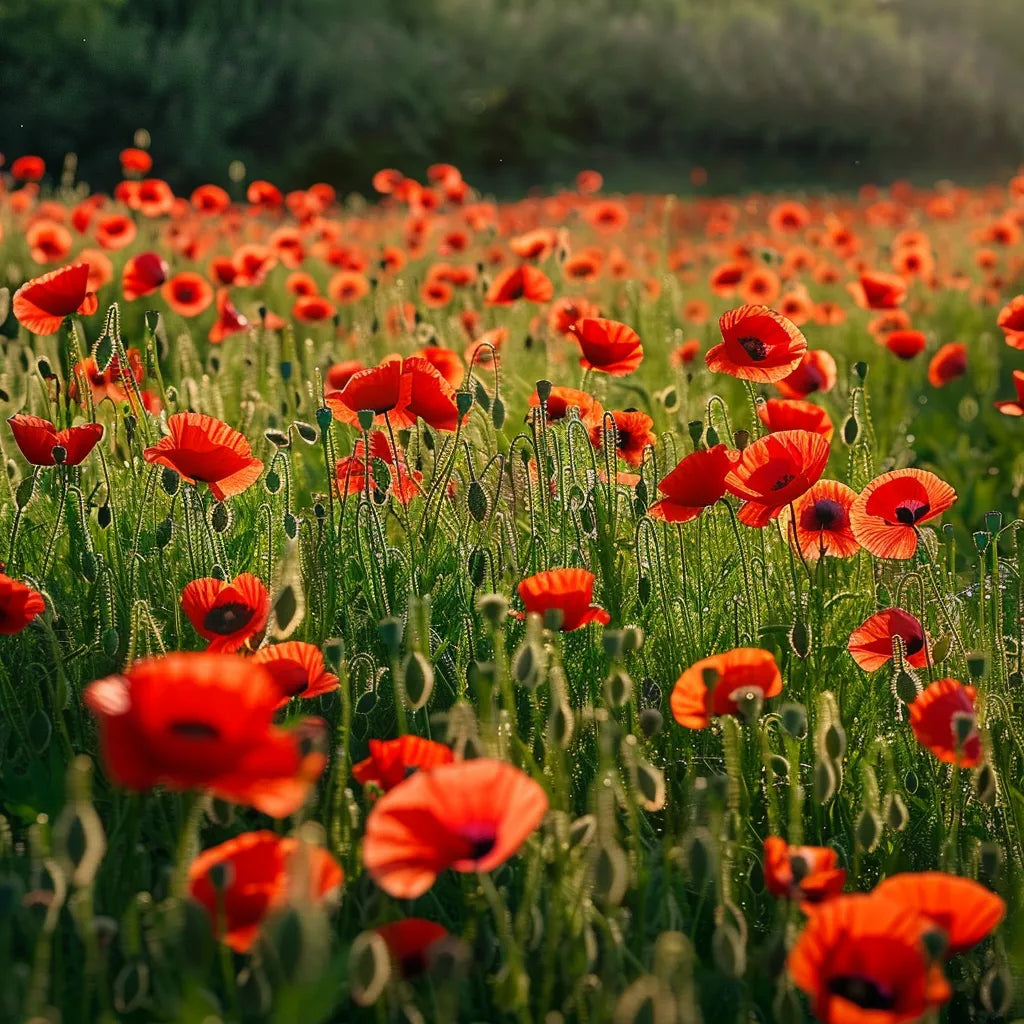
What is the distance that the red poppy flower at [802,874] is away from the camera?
1203 mm

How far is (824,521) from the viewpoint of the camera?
6.07ft

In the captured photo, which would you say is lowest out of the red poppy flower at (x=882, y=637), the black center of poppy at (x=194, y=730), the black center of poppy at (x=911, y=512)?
the red poppy flower at (x=882, y=637)

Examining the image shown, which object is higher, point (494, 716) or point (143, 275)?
point (143, 275)

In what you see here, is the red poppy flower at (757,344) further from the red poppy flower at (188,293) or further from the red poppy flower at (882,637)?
the red poppy flower at (188,293)

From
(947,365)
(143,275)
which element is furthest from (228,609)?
(947,365)

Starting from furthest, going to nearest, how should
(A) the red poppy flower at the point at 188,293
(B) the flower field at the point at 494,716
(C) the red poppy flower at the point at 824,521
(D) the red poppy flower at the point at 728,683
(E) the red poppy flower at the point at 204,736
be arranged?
(A) the red poppy flower at the point at 188,293
(C) the red poppy flower at the point at 824,521
(D) the red poppy flower at the point at 728,683
(B) the flower field at the point at 494,716
(E) the red poppy flower at the point at 204,736

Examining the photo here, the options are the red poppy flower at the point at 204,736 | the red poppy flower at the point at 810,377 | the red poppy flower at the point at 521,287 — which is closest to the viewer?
the red poppy flower at the point at 204,736

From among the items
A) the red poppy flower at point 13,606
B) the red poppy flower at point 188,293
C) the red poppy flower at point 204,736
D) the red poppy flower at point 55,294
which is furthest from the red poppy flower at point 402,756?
the red poppy flower at point 188,293

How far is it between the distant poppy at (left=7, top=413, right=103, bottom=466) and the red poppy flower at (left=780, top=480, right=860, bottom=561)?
102cm

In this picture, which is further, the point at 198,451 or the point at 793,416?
the point at 793,416

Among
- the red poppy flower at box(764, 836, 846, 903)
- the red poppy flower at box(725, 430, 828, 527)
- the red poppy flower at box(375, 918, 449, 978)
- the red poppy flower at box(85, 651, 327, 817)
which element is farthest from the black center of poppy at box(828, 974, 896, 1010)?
the red poppy flower at box(725, 430, 828, 527)

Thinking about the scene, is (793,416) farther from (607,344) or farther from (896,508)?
(896,508)

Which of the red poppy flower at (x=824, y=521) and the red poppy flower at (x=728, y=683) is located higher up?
the red poppy flower at (x=824, y=521)

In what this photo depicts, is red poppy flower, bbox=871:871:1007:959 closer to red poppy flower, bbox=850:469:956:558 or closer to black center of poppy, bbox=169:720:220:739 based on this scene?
black center of poppy, bbox=169:720:220:739
